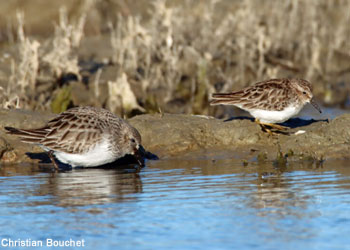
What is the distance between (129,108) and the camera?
14484 mm

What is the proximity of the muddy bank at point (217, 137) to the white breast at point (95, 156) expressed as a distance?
3.51 ft

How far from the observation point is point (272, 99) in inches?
459

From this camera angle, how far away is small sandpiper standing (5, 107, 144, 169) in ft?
34.2

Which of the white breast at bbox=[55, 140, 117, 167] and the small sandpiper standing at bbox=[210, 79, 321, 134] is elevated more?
the small sandpiper standing at bbox=[210, 79, 321, 134]

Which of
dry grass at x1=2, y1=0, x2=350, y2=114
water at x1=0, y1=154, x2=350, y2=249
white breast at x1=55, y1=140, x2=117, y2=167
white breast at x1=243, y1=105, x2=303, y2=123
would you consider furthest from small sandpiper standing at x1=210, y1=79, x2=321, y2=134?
dry grass at x1=2, y1=0, x2=350, y2=114

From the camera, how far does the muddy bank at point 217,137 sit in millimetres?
10875

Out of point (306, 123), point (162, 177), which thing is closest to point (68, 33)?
point (306, 123)

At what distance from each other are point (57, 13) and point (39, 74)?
6.07 meters

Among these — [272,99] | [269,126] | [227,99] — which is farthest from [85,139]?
[269,126]

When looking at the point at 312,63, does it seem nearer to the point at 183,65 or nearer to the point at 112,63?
the point at 183,65

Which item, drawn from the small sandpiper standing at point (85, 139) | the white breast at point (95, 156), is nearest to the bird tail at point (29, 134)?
the small sandpiper standing at point (85, 139)

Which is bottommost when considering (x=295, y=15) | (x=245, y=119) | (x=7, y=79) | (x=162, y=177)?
(x=162, y=177)

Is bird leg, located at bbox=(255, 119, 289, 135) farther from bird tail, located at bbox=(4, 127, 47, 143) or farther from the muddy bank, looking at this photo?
bird tail, located at bbox=(4, 127, 47, 143)

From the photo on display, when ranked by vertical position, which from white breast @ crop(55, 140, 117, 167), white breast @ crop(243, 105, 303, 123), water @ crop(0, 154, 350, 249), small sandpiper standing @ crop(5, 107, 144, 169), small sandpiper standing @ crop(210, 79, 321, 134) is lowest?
water @ crop(0, 154, 350, 249)
